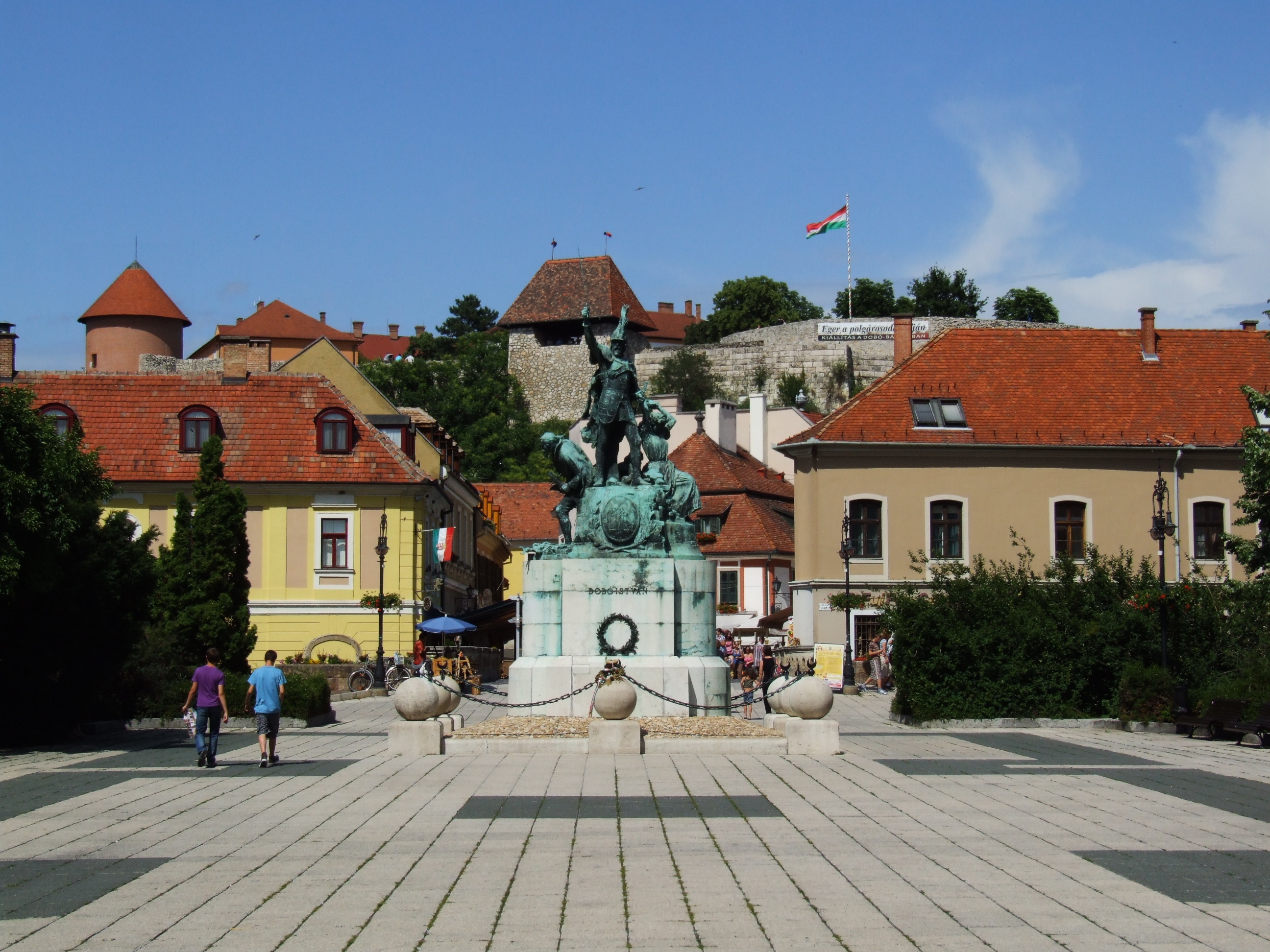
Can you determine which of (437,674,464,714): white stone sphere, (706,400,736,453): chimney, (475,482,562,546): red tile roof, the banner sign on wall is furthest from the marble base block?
the banner sign on wall

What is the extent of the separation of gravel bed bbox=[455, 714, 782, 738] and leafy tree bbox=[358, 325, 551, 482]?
220 feet

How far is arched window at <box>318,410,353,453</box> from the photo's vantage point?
4656 centimetres

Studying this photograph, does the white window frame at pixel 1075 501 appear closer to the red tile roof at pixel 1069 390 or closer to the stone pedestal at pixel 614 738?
the red tile roof at pixel 1069 390

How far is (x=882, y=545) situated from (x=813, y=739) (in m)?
26.4

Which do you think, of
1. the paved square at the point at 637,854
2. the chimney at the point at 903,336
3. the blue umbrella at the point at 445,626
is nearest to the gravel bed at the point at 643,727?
the paved square at the point at 637,854

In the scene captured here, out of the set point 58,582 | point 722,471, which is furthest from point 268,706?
point 722,471

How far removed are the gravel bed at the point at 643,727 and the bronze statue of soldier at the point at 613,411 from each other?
401 centimetres

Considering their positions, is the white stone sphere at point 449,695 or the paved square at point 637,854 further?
the white stone sphere at point 449,695

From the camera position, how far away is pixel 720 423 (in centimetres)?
7481

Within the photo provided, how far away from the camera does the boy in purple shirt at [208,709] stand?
61.9 feet

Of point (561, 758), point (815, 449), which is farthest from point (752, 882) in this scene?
point (815, 449)

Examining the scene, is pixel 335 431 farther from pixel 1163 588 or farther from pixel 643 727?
pixel 643 727

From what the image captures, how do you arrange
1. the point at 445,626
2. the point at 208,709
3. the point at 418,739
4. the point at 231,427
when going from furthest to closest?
the point at 231,427 < the point at 445,626 < the point at 418,739 < the point at 208,709

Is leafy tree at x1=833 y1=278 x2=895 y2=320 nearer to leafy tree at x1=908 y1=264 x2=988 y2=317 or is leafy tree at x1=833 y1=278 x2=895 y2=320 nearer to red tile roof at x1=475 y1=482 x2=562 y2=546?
leafy tree at x1=908 y1=264 x2=988 y2=317
